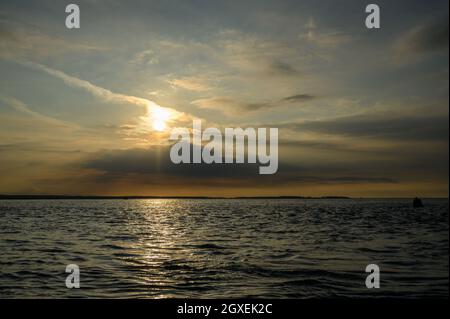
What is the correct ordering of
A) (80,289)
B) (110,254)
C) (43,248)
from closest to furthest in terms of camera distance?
(80,289), (110,254), (43,248)

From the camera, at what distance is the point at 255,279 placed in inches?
824

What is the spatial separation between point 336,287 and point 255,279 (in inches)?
155

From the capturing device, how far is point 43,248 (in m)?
33.1

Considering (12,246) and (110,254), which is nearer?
(110,254)

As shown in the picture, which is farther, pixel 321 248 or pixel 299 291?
pixel 321 248
